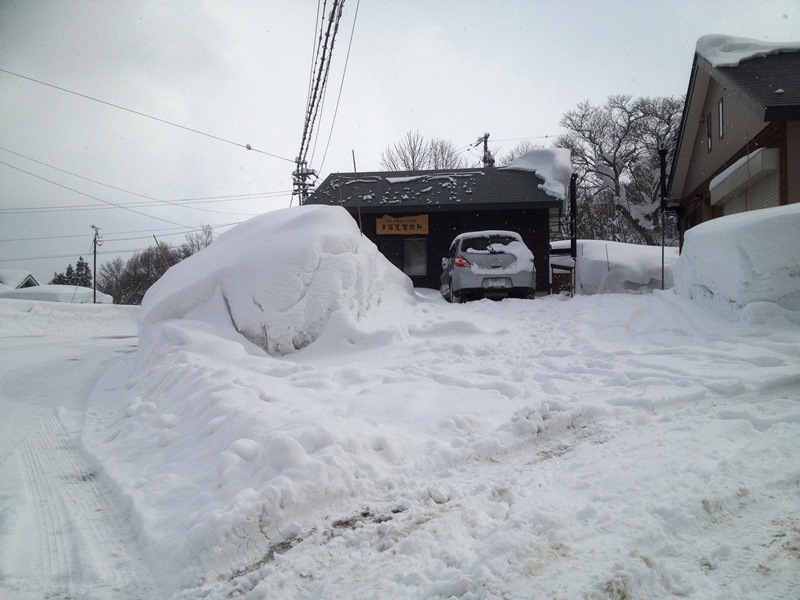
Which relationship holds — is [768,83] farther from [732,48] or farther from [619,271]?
[619,271]

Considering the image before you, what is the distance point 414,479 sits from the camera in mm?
2711

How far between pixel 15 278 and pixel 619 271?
44120 mm

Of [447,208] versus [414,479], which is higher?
[447,208]

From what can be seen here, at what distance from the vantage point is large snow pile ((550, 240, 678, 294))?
1534cm

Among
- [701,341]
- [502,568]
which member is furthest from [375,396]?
[701,341]

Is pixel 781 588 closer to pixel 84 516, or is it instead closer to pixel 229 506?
pixel 229 506

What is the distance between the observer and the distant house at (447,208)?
15352 mm

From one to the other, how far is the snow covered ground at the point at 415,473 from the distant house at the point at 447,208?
9.89m

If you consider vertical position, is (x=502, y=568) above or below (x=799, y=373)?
below

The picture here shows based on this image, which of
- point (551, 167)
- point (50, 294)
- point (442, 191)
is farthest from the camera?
point (50, 294)

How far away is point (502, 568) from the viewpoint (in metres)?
1.88

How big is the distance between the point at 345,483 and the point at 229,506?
581mm

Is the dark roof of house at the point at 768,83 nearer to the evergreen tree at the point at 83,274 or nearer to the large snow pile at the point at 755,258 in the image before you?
the large snow pile at the point at 755,258

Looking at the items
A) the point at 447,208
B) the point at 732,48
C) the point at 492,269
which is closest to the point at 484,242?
the point at 492,269
